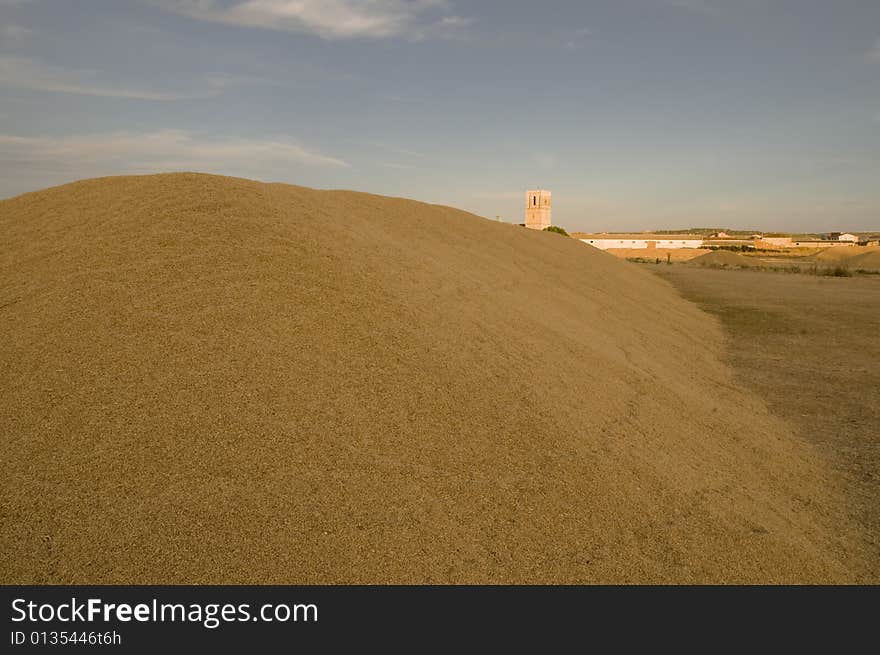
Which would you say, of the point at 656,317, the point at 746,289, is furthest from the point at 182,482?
the point at 746,289

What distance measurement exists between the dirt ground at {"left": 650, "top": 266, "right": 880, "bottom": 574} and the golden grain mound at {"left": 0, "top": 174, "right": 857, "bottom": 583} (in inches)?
14.6

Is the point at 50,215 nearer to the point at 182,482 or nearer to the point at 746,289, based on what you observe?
the point at 182,482

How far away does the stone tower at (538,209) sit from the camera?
164 ft

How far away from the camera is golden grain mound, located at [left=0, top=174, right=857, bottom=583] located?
3145mm

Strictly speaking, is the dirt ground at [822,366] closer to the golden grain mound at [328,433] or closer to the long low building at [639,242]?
the golden grain mound at [328,433]

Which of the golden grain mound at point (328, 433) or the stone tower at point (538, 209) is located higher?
the stone tower at point (538, 209)

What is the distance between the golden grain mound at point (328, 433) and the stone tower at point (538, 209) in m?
44.6

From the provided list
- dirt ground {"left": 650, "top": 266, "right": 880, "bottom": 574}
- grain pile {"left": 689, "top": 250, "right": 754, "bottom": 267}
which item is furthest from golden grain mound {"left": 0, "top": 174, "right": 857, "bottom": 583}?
grain pile {"left": 689, "top": 250, "right": 754, "bottom": 267}

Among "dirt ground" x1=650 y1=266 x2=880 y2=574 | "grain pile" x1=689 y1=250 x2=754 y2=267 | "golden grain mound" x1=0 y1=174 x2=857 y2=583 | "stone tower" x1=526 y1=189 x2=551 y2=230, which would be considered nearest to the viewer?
"golden grain mound" x1=0 y1=174 x2=857 y2=583

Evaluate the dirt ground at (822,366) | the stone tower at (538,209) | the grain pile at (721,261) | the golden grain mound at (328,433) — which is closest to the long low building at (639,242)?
the stone tower at (538,209)

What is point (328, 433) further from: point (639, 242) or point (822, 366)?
point (639, 242)

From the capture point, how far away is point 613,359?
23.6 feet

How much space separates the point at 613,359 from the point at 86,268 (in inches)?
255

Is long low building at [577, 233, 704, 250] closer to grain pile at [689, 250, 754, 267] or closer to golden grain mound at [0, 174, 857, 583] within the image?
grain pile at [689, 250, 754, 267]
